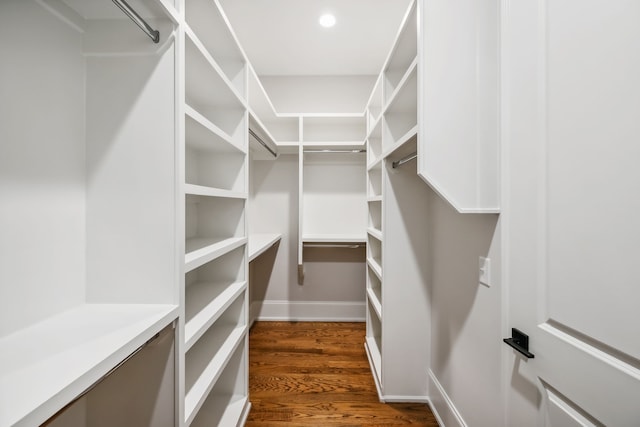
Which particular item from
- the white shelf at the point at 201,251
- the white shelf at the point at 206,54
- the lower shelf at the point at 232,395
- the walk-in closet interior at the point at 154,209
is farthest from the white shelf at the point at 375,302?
the white shelf at the point at 206,54

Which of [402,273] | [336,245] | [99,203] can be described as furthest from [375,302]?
[99,203]

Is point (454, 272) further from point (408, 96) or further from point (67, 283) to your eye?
point (67, 283)

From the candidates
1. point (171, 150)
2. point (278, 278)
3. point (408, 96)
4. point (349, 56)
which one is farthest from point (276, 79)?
point (171, 150)

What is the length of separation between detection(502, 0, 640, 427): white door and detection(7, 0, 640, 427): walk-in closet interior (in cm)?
2

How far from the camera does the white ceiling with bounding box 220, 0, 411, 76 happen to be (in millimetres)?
2051

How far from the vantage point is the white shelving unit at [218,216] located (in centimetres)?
121

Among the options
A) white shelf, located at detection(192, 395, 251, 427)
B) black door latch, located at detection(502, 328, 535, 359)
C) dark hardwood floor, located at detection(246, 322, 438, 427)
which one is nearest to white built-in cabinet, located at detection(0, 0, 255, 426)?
white shelf, located at detection(192, 395, 251, 427)

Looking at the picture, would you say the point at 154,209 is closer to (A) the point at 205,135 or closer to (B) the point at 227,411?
(A) the point at 205,135

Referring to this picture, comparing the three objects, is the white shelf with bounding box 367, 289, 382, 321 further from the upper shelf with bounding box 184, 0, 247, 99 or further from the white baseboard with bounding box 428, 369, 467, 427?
the upper shelf with bounding box 184, 0, 247, 99

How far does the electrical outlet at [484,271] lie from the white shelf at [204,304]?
121 centimetres

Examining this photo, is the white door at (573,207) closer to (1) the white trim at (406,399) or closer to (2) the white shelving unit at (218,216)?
(1) the white trim at (406,399)

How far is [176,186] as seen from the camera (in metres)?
0.86

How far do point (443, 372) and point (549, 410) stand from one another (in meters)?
0.84

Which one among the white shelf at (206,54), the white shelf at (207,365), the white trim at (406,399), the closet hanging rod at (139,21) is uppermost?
the white shelf at (206,54)
